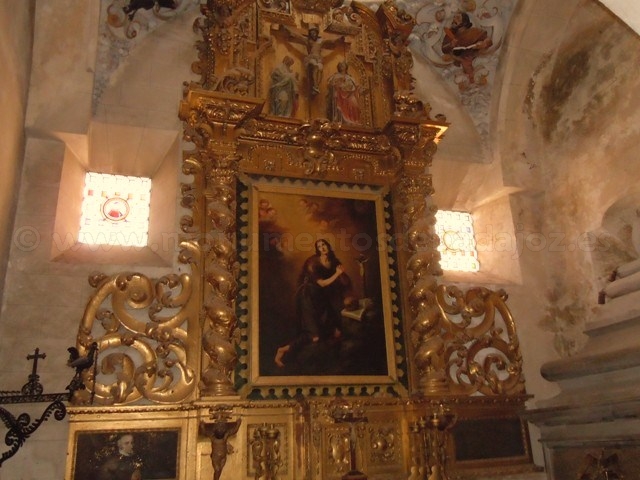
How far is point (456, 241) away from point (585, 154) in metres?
1.77

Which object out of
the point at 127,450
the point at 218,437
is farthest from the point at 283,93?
the point at 127,450

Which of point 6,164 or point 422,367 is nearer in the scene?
point 6,164

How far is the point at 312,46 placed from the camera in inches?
273

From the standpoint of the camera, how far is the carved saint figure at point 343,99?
6.72m

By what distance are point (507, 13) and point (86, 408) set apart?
21.0 feet

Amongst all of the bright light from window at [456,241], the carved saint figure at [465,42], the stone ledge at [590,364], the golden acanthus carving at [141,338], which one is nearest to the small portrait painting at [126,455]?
the golden acanthus carving at [141,338]

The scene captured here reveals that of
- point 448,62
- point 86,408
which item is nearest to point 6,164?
point 86,408

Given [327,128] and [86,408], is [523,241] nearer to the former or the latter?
[327,128]

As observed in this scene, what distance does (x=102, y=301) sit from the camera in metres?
5.46

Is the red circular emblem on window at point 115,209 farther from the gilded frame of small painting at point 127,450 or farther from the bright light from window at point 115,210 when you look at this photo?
the gilded frame of small painting at point 127,450

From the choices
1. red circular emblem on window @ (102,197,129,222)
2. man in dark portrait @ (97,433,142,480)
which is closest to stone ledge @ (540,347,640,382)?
man in dark portrait @ (97,433,142,480)

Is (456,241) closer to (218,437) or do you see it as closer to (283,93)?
(283,93)

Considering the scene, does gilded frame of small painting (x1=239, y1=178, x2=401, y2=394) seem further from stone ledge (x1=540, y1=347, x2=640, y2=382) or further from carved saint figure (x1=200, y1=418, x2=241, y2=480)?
stone ledge (x1=540, y1=347, x2=640, y2=382)

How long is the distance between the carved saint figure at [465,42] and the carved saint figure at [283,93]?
7.06 ft
